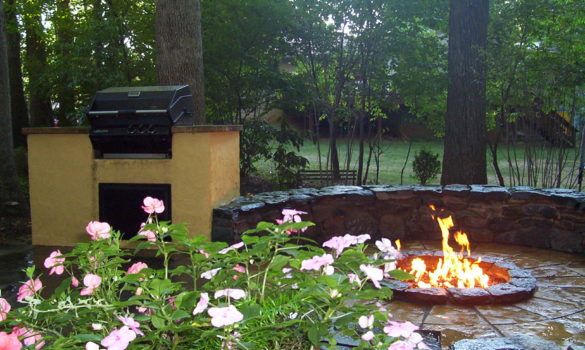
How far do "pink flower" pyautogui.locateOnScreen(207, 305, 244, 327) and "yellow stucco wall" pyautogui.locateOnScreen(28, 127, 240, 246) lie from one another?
3.65m

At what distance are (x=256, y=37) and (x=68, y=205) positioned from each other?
143 inches

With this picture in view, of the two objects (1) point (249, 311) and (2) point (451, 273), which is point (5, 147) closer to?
(2) point (451, 273)

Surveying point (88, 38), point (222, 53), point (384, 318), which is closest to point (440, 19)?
point (222, 53)

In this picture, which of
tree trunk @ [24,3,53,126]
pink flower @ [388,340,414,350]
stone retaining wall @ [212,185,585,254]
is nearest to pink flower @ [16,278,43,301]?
pink flower @ [388,340,414,350]

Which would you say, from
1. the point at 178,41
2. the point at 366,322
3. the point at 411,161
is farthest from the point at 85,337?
the point at 411,161

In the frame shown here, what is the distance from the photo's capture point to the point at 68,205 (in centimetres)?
512

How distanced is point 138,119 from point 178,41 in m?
1.40

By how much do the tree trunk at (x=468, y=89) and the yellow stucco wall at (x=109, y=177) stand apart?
2.94m

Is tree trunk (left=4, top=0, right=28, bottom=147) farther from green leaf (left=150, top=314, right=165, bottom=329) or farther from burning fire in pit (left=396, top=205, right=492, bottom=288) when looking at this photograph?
green leaf (left=150, top=314, right=165, bottom=329)

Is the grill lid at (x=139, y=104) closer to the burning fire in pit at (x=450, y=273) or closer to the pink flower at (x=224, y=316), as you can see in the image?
the burning fire in pit at (x=450, y=273)

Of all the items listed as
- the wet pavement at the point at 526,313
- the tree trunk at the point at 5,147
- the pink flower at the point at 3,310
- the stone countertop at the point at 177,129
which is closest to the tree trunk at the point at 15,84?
the tree trunk at the point at 5,147

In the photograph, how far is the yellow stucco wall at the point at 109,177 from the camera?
4.73 m

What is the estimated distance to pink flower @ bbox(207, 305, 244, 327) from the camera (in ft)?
3.51

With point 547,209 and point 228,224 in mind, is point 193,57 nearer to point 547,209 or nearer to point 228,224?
point 228,224
